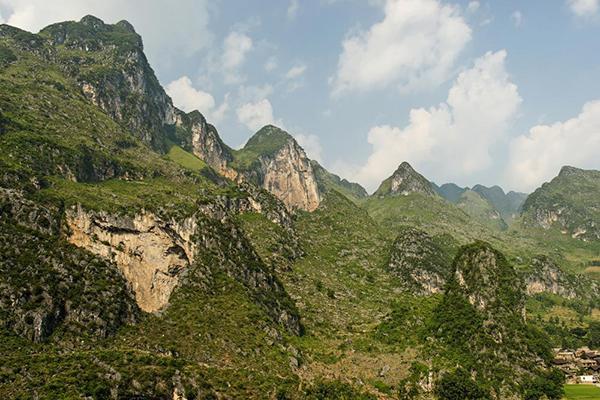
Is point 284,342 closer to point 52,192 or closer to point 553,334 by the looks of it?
point 52,192

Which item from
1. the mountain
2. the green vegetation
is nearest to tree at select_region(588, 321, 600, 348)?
the mountain

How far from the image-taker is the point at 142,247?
4916 inches

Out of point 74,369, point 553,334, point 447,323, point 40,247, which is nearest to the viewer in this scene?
point 74,369

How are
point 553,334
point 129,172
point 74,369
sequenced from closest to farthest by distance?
1. point 74,369
2. point 129,172
3. point 553,334

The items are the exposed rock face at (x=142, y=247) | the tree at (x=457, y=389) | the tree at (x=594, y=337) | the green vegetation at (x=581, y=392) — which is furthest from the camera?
the tree at (x=594, y=337)

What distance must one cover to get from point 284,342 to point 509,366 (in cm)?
5182

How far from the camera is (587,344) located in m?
184

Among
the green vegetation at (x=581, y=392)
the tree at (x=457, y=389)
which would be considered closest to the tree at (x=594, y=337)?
the green vegetation at (x=581, y=392)

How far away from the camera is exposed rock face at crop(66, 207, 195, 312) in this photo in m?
119

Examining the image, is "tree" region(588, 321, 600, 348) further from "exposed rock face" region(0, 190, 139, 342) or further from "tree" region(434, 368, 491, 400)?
"exposed rock face" region(0, 190, 139, 342)

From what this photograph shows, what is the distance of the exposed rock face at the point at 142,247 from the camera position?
119 m

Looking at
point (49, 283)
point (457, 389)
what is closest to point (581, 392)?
point (457, 389)

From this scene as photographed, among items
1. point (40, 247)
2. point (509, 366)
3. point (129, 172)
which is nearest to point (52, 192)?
point (40, 247)

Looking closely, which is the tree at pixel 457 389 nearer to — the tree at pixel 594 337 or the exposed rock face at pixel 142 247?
the exposed rock face at pixel 142 247
